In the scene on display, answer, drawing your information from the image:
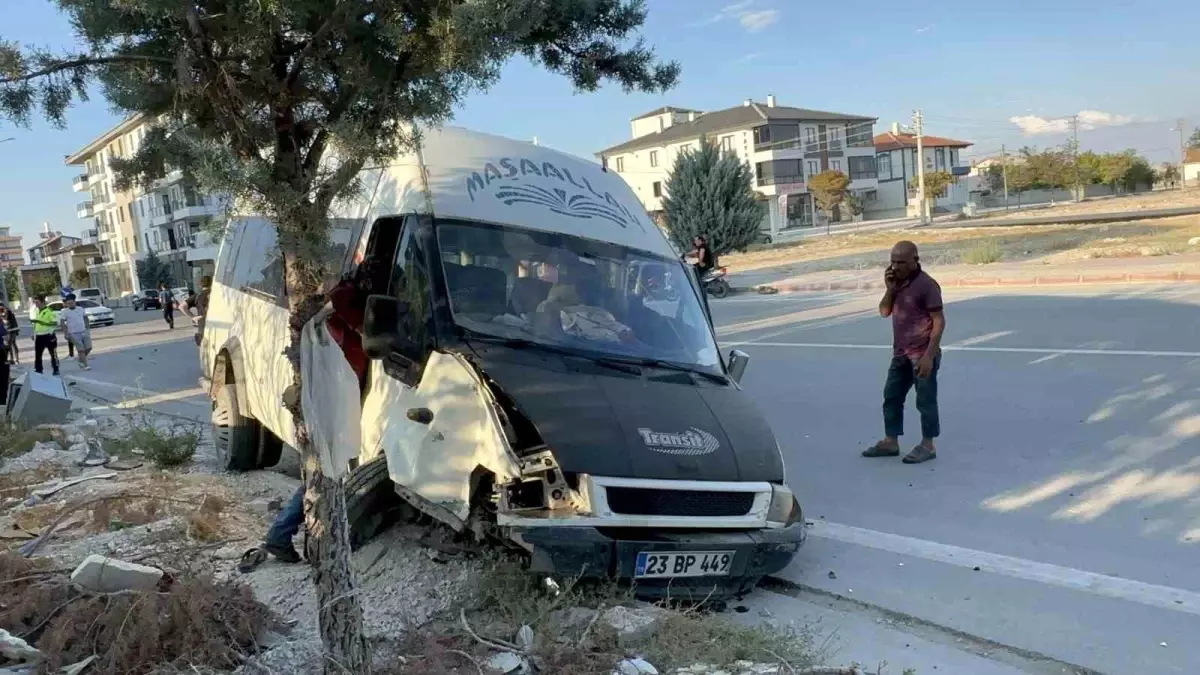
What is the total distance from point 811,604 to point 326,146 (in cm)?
321

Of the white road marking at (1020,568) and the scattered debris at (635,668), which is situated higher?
the scattered debris at (635,668)

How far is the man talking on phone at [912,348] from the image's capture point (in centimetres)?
696

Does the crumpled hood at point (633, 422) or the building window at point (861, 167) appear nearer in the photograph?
the crumpled hood at point (633, 422)

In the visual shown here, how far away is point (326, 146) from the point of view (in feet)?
10.5

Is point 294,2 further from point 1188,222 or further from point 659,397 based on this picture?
point 1188,222

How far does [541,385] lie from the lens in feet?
14.8

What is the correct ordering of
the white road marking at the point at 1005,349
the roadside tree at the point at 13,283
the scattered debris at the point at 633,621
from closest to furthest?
1. the scattered debris at the point at 633,621
2. the white road marking at the point at 1005,349
3. the roadside tree at the point at 13,283

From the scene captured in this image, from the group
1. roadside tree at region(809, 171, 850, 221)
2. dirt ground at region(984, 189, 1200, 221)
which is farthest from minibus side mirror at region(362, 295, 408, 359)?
roadside tree at region(809, 171, 850, 221)

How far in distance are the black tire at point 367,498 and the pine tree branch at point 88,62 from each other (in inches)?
92.0

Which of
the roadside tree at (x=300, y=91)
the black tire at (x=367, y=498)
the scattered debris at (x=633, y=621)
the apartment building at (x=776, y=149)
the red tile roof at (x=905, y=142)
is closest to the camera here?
the roadside tree at (x=300, y=91)

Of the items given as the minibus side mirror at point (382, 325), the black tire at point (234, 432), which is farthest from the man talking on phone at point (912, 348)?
the black tire at point (234, 432)

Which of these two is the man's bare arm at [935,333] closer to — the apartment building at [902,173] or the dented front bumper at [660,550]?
the dented front bumper at [660,550]

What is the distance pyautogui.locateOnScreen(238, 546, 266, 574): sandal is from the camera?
508 centimetres

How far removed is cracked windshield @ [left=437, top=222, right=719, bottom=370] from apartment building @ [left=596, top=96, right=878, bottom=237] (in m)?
70.1
